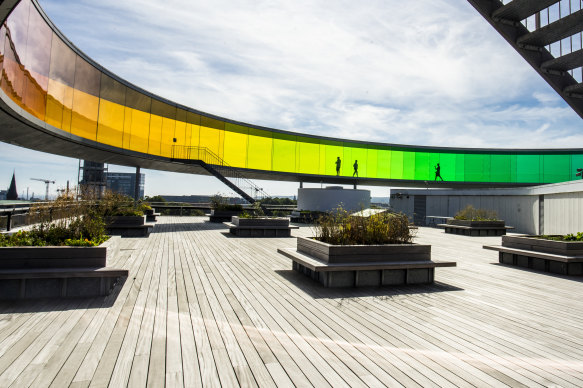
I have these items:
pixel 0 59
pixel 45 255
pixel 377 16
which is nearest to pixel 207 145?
pixel 0 59

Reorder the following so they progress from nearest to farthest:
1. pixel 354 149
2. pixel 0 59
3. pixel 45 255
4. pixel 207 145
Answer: pixel 45 255, pixel 0 59, pixel 207 145, pixel 354 149

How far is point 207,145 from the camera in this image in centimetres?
2194

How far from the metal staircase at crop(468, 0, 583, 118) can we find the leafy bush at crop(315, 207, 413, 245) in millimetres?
4416

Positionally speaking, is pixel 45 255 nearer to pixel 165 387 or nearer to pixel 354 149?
pixel 165 387

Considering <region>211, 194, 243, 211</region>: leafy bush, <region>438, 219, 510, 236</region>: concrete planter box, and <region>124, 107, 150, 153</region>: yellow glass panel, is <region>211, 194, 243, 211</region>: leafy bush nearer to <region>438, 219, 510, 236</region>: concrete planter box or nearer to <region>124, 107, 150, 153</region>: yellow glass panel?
<region>124, 107, 150, 153</region>: yellow glass panel

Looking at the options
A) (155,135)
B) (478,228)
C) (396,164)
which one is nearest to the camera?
(478,228)

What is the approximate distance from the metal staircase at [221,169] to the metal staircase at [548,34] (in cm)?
1349

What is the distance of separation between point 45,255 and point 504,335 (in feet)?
19.2

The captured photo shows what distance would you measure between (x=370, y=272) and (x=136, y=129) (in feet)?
50.2

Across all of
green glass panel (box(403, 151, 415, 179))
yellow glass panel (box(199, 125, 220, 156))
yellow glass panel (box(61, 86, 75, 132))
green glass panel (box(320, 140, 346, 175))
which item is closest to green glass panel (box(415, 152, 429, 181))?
green glass panel (box(403, 151, 415, 179))

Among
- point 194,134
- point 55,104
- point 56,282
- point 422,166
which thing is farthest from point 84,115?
point 422,166

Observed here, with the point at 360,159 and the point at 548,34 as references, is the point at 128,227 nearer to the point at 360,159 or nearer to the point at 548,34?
the point at 548,34

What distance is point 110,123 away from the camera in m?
15.6

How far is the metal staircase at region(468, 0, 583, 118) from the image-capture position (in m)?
6.64
